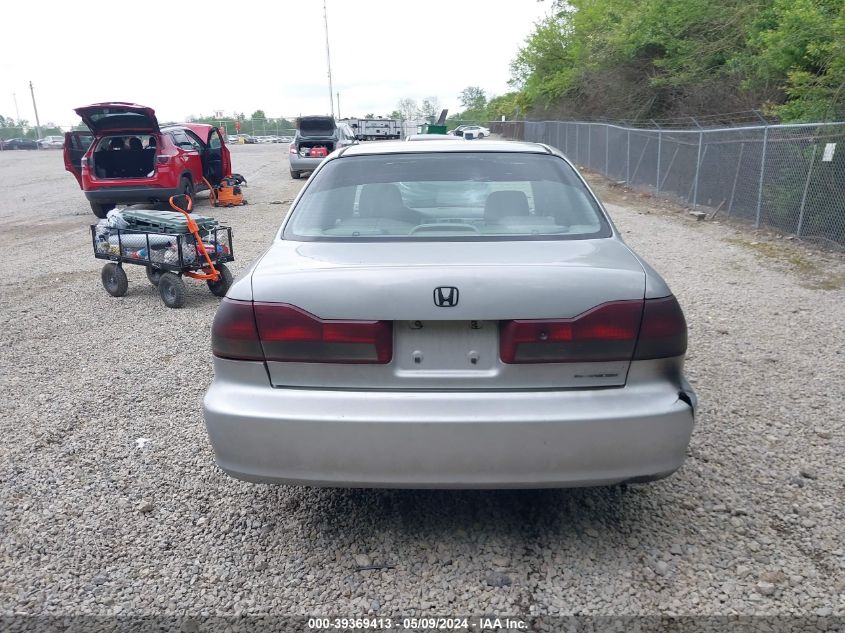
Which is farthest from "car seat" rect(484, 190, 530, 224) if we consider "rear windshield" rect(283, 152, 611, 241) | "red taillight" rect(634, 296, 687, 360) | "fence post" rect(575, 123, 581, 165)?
"fence post" rect(575, 123, 581, 165)

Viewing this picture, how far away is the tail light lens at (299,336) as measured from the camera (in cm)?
256

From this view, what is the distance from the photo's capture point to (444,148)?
3.80 m

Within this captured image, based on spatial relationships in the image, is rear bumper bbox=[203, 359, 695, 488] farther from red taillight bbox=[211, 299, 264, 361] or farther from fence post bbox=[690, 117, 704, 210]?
fence post bbox=[690, 117, 704, 210]

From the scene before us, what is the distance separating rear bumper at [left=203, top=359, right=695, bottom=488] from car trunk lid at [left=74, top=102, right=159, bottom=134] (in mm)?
11146

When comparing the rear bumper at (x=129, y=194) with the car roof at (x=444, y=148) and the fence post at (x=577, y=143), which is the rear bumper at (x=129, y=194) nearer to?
the car roof at (x=444, y=148)

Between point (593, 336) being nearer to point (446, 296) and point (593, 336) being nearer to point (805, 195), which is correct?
point (446, 296)

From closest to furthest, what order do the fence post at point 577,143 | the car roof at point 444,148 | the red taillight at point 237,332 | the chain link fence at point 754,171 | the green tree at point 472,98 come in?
the red taillight at point 237,332
the car roof at point 444,148
the chain link fence at point 754,171
the fence post at point 577,143
the green tree at point 472,98

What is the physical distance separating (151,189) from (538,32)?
2601cm

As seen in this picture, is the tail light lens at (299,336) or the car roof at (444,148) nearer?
the tail light lens at (299,336)

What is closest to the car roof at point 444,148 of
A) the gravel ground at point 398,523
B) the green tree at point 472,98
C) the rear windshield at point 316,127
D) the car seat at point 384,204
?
the car seat at point 384,204

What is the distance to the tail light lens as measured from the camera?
2.56 m

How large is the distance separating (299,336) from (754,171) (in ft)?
37.5

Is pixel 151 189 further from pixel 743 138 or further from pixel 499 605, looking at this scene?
pixel 499 605

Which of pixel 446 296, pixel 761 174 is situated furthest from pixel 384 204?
pixel 761 174
